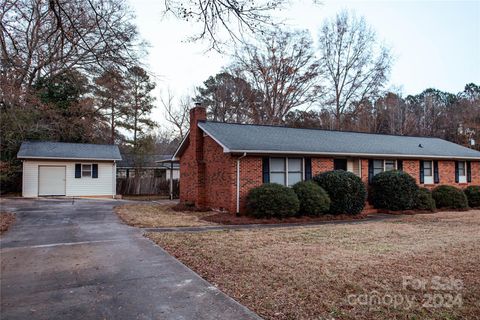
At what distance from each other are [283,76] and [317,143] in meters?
15.1

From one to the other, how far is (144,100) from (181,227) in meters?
24.6

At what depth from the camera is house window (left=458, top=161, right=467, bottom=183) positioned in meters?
19.4

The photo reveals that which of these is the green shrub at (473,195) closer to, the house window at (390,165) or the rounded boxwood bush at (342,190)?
the house window at (390,165)

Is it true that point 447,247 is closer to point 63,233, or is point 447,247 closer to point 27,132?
point 63,233

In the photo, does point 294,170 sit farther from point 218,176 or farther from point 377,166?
point 377,166

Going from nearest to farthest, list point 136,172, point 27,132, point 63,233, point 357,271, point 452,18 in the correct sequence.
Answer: point 357,271, point 63,233, point 452,18, point 27,132, point 136,172

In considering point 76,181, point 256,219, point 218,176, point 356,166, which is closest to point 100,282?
point 256,219

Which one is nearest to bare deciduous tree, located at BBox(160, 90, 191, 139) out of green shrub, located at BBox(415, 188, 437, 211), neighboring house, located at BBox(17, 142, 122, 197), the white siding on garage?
neighboring house, located at BBox(17, 142, 122, 197)

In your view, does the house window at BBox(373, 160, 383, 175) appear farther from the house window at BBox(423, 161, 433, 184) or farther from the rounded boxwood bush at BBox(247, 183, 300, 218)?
the rounded boxwood bush at BBox(247, 183, 300, 218)

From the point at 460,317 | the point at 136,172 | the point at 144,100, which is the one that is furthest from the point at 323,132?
the point at 144,100

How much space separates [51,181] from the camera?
Answer: 21.1 m

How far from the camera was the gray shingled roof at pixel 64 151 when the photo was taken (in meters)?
20.5

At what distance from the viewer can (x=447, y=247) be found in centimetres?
732

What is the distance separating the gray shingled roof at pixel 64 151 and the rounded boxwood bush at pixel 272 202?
1333 centimetres
